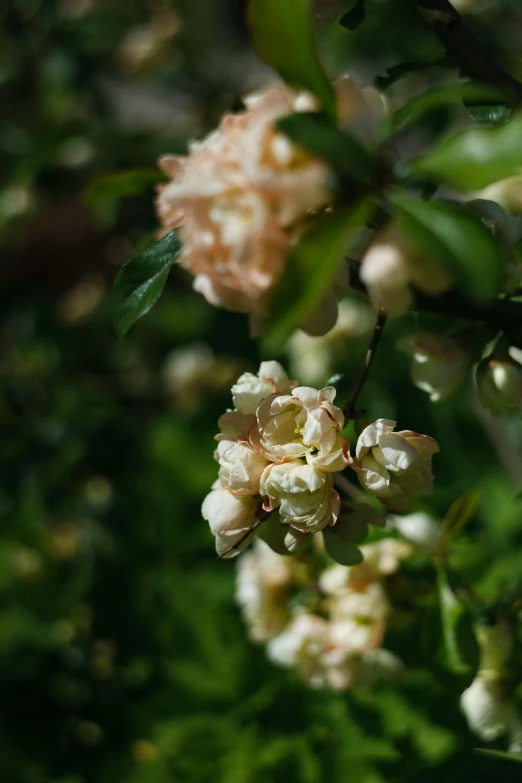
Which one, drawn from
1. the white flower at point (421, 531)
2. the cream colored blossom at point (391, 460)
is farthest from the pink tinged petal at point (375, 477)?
the white flower at point (421, 531)

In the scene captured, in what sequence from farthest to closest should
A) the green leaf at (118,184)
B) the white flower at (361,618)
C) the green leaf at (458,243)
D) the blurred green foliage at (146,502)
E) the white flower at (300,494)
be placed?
the blurred green foliage at (146,502), the white flower at (361,618), the green leaf at (118,184), the white flower at (300,494), the green leaf at (458,243)

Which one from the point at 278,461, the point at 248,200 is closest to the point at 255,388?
the point at 278,461

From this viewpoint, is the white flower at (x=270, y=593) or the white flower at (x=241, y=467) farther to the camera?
the white flower at (x=270, y=593)

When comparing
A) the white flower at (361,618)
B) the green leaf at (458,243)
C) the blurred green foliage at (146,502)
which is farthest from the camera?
the blurred green foliage at (146,502)

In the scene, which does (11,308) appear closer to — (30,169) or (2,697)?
(30,169)

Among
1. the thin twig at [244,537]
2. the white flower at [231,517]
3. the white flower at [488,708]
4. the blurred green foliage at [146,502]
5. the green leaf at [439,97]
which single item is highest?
the green leaf at [439,97]

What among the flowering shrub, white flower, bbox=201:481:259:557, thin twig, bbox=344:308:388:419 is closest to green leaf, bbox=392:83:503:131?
the flowering shrub

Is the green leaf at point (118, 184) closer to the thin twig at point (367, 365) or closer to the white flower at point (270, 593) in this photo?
the thin twig at point (367, 365)
